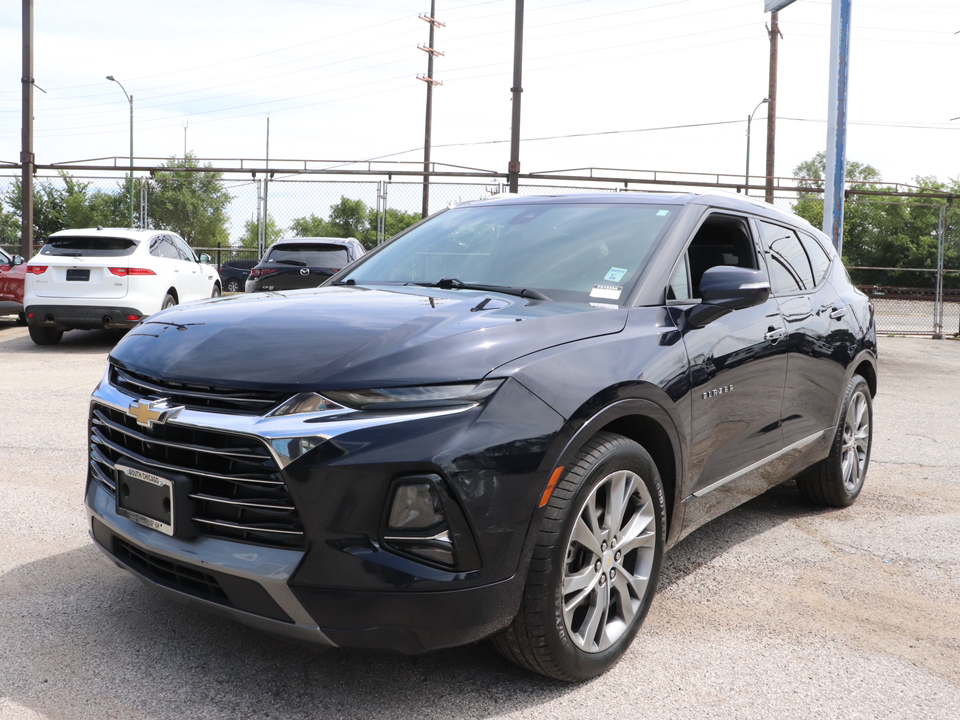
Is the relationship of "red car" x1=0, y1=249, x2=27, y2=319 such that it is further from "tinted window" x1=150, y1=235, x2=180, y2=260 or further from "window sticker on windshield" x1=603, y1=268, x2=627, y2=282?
"window sticker on windshield" x1=603, y1=268, x2=627, y2=282

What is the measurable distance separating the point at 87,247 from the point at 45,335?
1.44 metres

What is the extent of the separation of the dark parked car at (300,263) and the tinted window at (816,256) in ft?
27.4

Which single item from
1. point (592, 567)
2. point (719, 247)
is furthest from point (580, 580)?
point (719, 247)

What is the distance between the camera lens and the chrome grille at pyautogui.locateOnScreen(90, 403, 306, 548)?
7.89 ft

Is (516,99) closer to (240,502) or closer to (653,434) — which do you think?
(653,434)

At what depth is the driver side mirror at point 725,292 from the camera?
10.9 feet

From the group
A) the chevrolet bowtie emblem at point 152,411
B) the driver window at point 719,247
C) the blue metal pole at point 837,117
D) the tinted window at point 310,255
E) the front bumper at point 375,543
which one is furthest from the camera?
the tinted window at point 310,255

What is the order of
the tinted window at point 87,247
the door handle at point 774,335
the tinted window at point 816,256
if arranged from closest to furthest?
1. the door handle at point 774,335
2. the tinted window at point 816,256
3. the tinted window at point 87,247

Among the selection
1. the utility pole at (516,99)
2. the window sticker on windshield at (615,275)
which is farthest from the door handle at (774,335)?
the utility pole at (516,99)

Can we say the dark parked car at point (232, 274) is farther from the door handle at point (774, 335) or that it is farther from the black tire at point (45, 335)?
the door handle at point (774, 335)

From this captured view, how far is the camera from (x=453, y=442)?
2375mm

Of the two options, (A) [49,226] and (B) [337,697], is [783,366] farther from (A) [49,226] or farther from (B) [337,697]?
(A) [49,226]

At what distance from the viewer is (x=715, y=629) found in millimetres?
3326

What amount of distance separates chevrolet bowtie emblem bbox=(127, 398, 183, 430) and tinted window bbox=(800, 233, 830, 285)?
11.4ft
